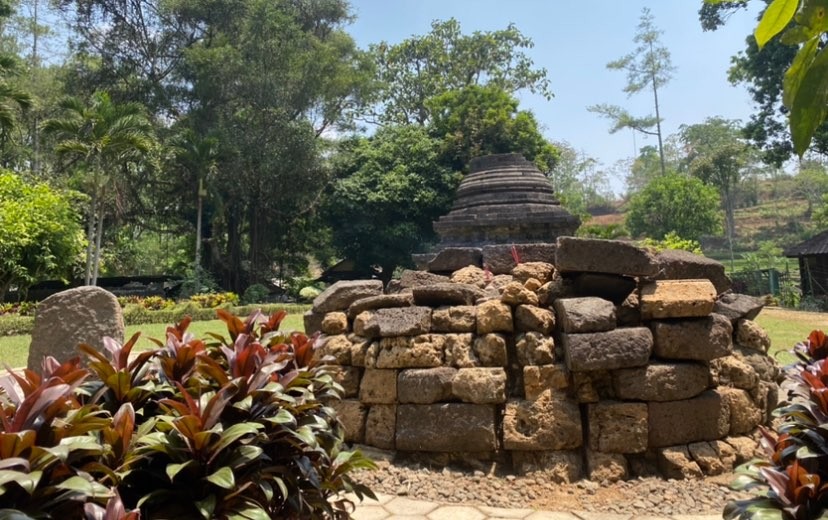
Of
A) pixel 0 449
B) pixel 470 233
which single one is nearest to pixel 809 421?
pixel 0 449

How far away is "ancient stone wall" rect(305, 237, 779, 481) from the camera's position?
3322mm

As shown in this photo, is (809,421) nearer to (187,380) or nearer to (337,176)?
(187,380)

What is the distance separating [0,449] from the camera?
1205 mm

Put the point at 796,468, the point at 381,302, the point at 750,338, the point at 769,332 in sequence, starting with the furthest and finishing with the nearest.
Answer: the point at 769,332 → the point at 381,302 → the point at 750,338 → the point at 796,468

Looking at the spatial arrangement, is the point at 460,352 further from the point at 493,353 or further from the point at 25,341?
the point at 25,341

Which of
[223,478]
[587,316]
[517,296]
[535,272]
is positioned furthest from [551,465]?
[223,478]

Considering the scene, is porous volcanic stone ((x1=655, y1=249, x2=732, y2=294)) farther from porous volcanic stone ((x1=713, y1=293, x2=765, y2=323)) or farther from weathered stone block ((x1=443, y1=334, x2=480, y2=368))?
weathered stone block ((x1=443, y1=334, x2=480, y2=368))

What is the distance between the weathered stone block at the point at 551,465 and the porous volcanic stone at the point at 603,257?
128 centimetres

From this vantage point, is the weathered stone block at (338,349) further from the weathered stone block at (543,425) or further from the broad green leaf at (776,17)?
the broad green leaf at (776,17)

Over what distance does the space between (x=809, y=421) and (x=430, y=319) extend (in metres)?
2.34

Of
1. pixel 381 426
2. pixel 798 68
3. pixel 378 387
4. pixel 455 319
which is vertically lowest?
pixel 381 426

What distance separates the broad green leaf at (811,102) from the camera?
54 cm

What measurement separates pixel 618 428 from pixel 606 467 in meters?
0.26

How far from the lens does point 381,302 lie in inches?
162
